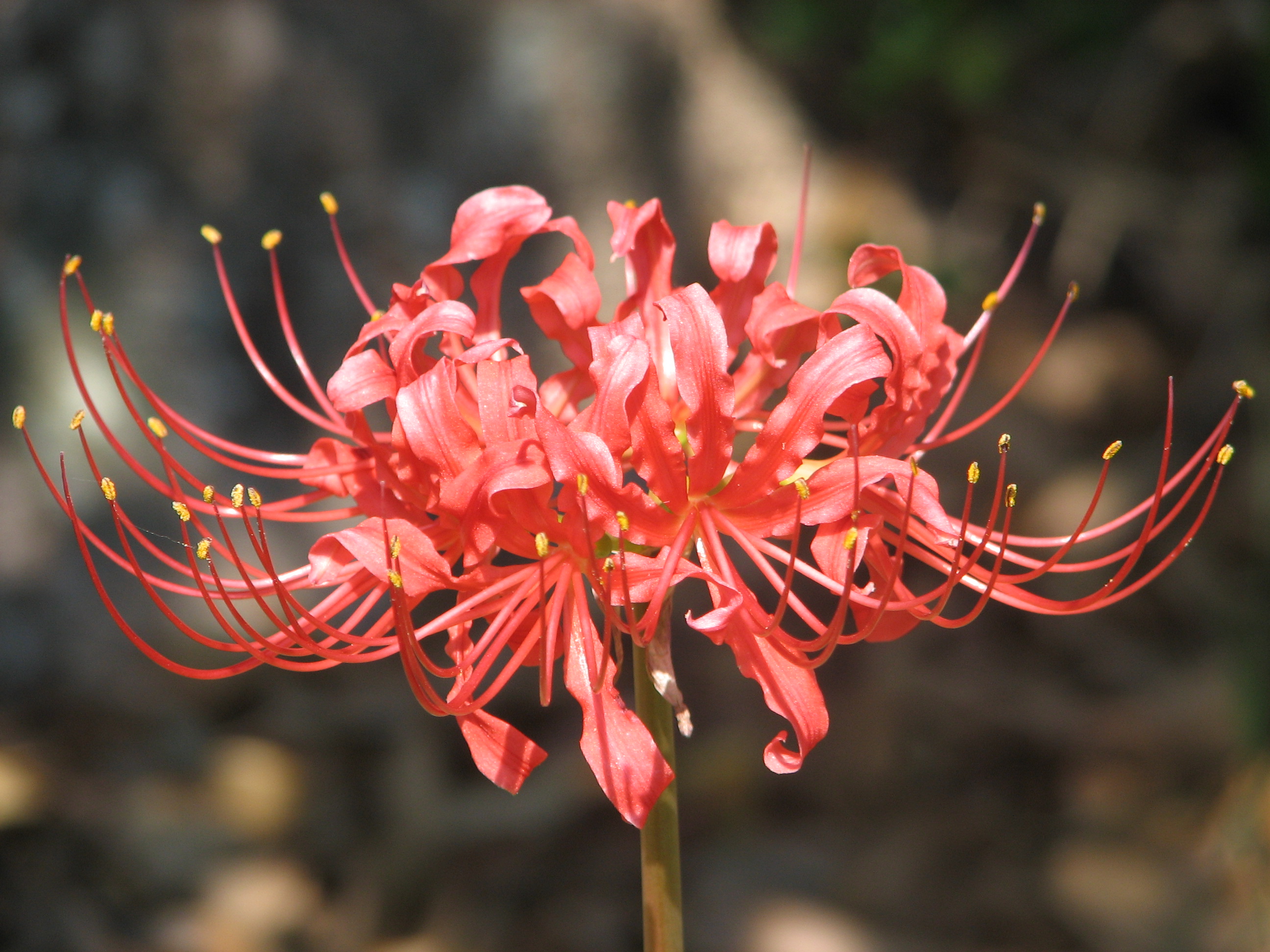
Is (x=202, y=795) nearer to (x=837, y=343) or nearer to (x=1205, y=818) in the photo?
(x=837, y=343)

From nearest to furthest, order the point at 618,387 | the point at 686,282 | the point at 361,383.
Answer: the point at 618,387 → the point at 361,383 → the point at 686,282

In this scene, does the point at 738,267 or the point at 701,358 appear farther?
the point at 738,267

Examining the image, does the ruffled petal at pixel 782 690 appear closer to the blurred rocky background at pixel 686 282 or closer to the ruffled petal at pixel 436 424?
the ruffled petal at pixel 436 424

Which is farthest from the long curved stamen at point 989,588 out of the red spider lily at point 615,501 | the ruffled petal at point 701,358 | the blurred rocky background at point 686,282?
the blurred rocky background at point 686,282

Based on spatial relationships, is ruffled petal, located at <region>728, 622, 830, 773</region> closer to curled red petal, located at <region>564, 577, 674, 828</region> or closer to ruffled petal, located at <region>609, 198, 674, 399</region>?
curled red petal, located at <region>564, 577, 674, 828</region>

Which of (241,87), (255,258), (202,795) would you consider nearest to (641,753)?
(202,795)

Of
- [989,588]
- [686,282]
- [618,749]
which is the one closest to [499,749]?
[618,749]

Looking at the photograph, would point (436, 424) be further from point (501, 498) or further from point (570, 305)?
point (570, 305)
